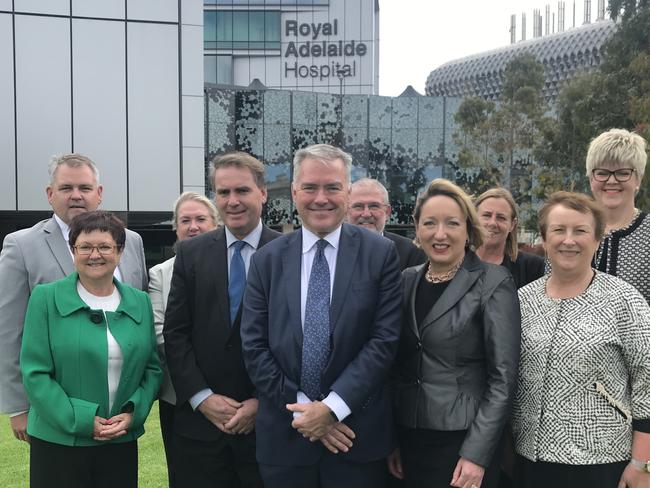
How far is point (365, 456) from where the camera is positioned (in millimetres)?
3346

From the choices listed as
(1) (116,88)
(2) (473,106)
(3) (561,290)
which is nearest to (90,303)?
(3) (561,290)

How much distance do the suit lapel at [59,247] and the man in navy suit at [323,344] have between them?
1.46 metres

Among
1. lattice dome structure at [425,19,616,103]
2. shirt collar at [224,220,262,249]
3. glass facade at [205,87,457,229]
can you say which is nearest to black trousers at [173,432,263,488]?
shirt collar at [224,220,262,249]

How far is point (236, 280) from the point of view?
12.9 ft

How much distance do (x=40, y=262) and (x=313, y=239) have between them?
1901 mm

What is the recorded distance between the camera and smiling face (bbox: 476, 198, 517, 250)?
16.1ft

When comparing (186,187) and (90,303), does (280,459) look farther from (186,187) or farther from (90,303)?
(186,187)

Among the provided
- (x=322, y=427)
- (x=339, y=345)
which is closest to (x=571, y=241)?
(x=339, y=345)

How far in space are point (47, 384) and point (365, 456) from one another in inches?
69.5

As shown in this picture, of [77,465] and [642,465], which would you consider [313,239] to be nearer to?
[77,465]

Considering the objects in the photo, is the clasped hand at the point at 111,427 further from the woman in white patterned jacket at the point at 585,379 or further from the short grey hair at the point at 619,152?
the short grey hair at the point at 619,152

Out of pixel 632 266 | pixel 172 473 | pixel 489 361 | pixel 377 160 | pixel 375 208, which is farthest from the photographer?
pixel 377 160

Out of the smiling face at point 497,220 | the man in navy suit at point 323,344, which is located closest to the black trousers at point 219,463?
the man in navy suit at point 323,344

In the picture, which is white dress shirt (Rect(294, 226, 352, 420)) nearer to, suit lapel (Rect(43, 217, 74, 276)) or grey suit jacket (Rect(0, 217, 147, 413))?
grey suit jacket (Rect(0, 217, 147, 413))
